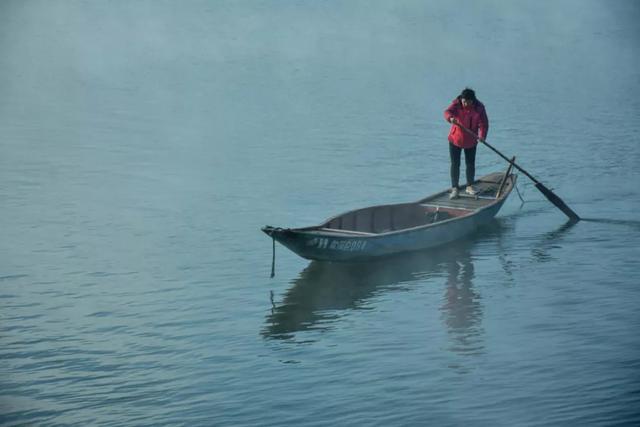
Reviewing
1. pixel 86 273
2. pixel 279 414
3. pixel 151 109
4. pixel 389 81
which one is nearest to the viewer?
pixel 279 414

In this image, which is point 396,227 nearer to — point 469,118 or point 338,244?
point 469,118

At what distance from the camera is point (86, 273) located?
61.6ft

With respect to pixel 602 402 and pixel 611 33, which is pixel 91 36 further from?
pixel 602 402

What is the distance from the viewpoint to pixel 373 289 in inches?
699

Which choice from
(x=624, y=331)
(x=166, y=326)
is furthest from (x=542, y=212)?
(x=166, y=326)

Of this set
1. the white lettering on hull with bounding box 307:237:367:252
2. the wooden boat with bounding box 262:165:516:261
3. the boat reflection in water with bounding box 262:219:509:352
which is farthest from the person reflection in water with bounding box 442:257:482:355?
the white lettering on hull with bounding box 307:237:367:252

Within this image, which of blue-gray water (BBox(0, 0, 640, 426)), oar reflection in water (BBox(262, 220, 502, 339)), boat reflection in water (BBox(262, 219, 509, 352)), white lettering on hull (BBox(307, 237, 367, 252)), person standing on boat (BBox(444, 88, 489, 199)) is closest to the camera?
blue-gray water (BBox(0, 0, 640, 426))

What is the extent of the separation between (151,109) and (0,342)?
2734cm

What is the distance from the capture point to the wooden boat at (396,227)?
17891mm

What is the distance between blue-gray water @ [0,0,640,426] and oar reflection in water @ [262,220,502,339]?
55 mm

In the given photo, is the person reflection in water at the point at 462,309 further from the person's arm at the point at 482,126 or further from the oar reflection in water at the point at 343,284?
the person's arm at the point at 482,126

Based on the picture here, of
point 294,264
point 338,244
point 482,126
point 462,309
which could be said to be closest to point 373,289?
point 338,244

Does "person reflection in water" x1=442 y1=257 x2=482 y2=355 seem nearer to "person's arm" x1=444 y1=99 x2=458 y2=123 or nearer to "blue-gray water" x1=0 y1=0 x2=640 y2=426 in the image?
"blue-gray water" x1=0 y1=0 x2=640 y2=426

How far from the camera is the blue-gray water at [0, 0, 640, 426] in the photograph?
1325cm
